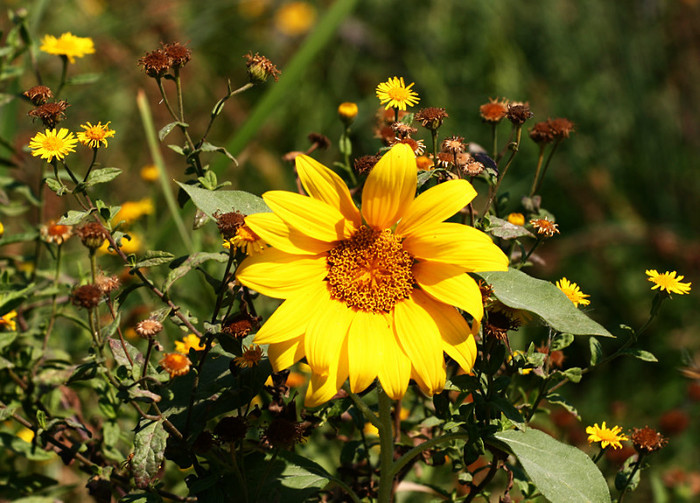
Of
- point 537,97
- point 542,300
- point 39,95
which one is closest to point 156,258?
point 39,95

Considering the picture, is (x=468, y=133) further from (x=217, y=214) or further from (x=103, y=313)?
(x=217, y=214)

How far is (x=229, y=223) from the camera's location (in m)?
0.90

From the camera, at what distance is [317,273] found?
0.98 m

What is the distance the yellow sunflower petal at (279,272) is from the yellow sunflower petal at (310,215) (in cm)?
4

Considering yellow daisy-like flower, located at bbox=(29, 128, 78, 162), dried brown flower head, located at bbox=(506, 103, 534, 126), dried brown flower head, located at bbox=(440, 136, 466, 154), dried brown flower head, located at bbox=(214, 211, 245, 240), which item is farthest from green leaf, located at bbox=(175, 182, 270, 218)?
dried brown flower head, located at bbox=(506, 103, 534, 126)

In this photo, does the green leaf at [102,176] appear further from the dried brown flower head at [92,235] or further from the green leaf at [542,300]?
the green leaf at [542,300]

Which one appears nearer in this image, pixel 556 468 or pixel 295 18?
pixel 556 468

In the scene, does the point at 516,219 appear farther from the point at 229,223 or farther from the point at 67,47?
the point at 67,47

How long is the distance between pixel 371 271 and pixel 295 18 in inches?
132

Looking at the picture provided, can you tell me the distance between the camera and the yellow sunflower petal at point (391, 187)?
89 centimetres

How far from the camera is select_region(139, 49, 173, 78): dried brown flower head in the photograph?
100 cm

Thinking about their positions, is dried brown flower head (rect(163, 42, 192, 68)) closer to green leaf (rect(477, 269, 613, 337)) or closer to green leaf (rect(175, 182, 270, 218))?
green leaf (rect(175, 182, 270, 218))

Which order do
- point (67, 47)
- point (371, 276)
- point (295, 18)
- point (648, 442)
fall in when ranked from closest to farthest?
point (371, 276)
point (648, 442)
point (67, 47)
point (295, 18)

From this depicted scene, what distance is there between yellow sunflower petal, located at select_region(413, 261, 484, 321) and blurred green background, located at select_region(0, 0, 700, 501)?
200cm
